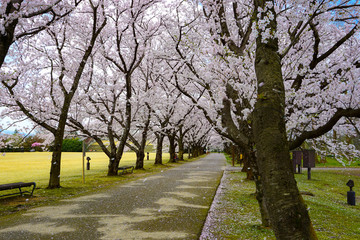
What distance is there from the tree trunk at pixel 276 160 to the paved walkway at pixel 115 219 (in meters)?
3.23

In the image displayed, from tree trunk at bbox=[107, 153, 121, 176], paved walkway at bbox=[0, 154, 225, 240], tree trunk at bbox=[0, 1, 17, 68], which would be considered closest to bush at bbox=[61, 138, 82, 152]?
tree trunk at bbox=[107, 153, 121, 176]

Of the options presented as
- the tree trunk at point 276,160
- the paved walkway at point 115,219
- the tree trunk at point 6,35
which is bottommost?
the paved walkway at point 115,219

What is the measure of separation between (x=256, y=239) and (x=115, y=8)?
49.5 feet

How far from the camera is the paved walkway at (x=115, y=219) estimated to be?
18.6 feet

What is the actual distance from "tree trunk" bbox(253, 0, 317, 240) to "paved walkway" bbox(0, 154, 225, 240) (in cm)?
323

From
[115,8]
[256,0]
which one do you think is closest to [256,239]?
[256,0]

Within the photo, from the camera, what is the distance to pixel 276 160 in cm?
282

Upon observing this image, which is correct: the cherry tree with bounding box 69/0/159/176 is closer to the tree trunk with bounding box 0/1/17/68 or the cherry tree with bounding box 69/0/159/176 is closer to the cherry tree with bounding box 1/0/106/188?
the cherry tree with bounding box 1/0/106/188

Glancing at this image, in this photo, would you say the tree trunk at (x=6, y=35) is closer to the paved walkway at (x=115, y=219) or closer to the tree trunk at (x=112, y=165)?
the paved walkway at (x=115, y=219)

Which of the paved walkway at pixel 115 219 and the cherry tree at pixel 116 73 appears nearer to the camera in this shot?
A: the paved walkway at pixel 115 219

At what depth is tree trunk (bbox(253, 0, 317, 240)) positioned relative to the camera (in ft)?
8.88

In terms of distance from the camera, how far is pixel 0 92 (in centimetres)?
1505

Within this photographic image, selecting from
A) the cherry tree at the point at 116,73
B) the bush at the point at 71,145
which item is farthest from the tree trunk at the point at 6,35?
the bush at the point at 71,145

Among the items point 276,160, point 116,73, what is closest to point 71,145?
point 116,73
